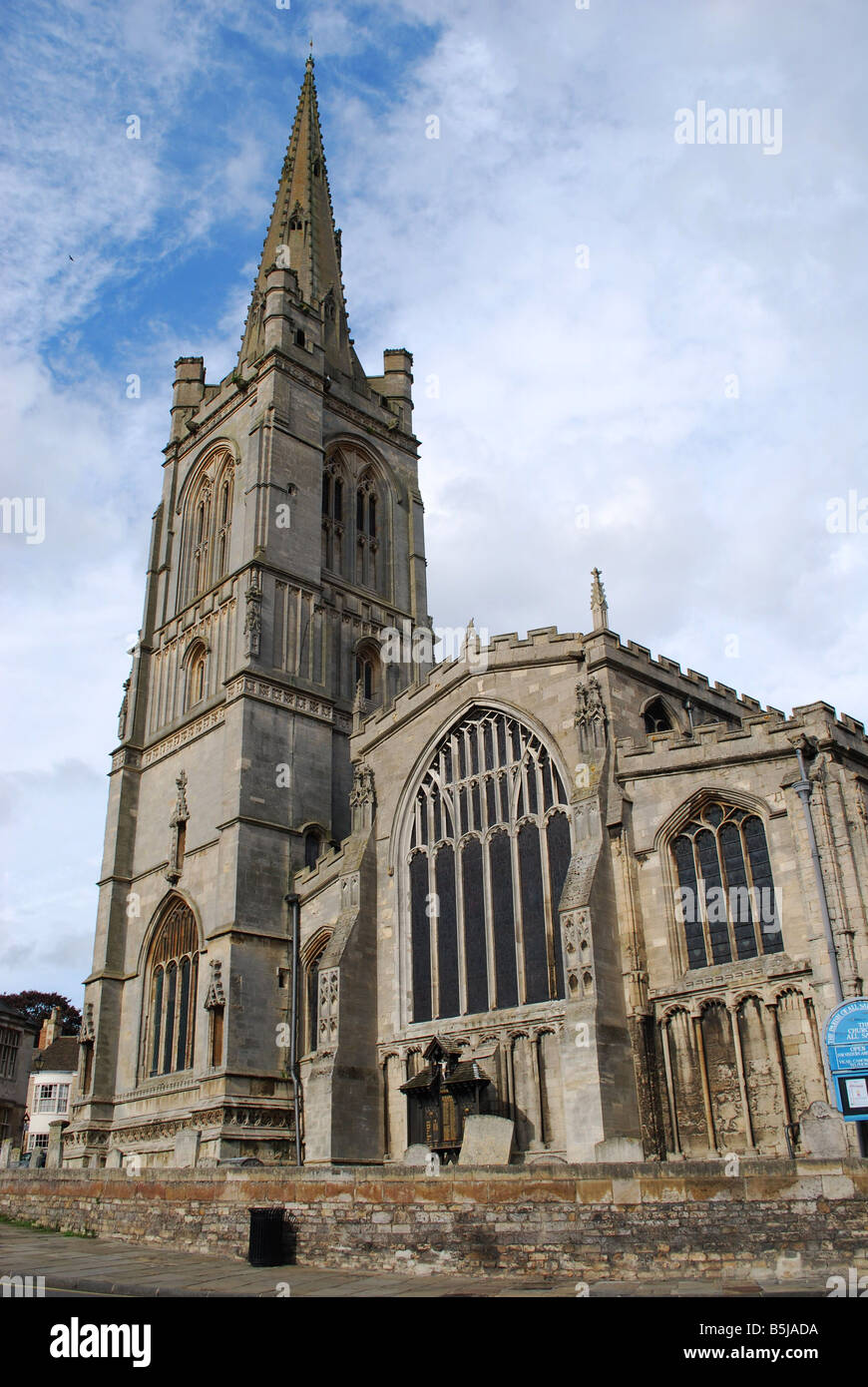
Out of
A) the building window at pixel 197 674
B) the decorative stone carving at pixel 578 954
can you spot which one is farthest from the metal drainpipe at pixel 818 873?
the building window at pixel 197 674

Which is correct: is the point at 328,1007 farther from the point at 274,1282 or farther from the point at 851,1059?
the point at 851,1059

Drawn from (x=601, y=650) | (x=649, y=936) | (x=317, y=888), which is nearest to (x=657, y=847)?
(x=649, y=936)

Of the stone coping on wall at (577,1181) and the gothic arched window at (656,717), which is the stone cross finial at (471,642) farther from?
the stone coping on wall at (577,1181)

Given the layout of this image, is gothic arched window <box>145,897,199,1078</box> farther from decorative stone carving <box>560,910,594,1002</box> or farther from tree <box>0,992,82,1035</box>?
tree <box>0,992,82,1035</box>

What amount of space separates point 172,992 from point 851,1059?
2325 centimetres

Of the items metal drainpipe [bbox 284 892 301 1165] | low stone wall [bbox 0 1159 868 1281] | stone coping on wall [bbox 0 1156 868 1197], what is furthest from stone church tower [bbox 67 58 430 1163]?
low stone wall [bbox 0 1159 868 1281]

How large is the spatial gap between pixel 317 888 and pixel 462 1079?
8.81 meters

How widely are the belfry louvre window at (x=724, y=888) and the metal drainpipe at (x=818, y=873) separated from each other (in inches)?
62.6

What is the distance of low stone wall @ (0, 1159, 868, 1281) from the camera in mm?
12180

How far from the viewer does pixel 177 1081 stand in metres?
30.6

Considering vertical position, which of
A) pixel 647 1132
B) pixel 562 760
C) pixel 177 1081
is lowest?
pixel 647 1132

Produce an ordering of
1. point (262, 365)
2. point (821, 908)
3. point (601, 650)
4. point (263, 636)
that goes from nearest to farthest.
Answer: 1. point (821, 908)
2. point (601, 650)
3. point (263, 636)
4. point (262, 365)

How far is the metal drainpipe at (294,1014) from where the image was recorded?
92.4 feet

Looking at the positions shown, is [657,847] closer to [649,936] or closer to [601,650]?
[649,936]
